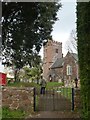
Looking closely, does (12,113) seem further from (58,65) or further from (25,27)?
(58,65)

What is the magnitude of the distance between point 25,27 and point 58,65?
5250 cm

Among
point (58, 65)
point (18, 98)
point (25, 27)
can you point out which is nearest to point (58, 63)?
point (58, 65)

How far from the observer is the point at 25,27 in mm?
24828

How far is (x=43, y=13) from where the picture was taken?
2495cm

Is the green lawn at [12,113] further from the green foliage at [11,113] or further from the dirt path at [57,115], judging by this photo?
the dirt path at [57,115]

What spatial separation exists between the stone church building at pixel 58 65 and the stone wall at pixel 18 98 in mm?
50906

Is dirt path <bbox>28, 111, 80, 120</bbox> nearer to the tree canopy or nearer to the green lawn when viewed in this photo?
the green lawn

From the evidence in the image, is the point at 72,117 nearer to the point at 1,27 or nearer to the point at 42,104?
the point at 42,104

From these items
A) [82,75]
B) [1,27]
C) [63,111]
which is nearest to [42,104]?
[63,111]

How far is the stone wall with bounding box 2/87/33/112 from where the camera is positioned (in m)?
14.9

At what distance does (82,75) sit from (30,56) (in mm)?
16560

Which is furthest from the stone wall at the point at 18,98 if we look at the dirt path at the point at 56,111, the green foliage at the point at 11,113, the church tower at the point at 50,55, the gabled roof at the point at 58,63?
the church tower at the point at 50,55

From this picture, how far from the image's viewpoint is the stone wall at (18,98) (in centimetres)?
1494

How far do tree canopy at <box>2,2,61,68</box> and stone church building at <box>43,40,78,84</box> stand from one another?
39281 millimetres
